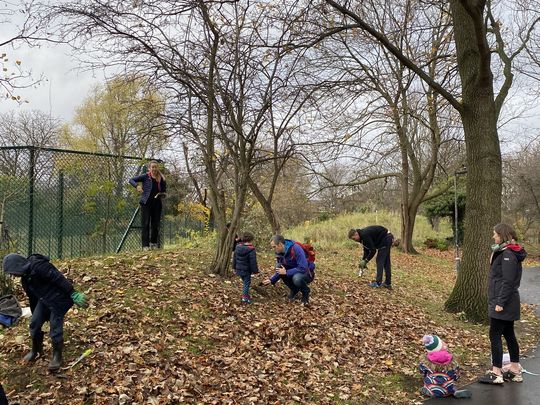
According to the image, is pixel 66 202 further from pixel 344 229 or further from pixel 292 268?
pixel 344 229

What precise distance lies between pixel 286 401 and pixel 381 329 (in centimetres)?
313

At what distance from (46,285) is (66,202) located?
16.7ft

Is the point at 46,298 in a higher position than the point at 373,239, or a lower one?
lower

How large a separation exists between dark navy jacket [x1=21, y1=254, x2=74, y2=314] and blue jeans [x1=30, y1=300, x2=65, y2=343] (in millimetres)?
66

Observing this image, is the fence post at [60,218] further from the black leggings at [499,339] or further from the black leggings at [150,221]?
the black leggings at [499,339]

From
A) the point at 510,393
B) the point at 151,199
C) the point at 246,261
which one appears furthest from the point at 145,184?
the point at 510,393

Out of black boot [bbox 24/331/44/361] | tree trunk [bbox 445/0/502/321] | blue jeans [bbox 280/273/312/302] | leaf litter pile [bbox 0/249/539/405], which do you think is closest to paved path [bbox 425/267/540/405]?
leaf litter pile [bbox 0/249/539/405]

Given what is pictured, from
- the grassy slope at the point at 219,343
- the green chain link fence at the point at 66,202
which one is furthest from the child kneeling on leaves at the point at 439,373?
the green chain link fence at the point at 66,202

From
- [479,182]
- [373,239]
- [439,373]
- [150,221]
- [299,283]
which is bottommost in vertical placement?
[439,373]

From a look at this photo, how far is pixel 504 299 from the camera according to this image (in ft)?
18.4

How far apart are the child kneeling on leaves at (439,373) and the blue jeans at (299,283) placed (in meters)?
2.67

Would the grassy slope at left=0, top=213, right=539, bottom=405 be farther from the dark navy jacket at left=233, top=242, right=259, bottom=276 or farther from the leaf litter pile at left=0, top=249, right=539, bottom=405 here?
the dark navy jacket at left=233, top=242, right=259, bottom=276

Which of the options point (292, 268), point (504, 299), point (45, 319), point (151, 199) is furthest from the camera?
point (151, 199)

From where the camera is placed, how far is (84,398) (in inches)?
177
